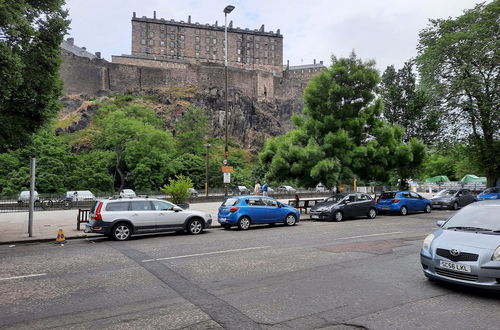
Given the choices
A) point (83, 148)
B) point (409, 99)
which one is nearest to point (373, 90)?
point (409, 99)

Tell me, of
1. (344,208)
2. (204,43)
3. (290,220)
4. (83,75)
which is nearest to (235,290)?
(290,220)

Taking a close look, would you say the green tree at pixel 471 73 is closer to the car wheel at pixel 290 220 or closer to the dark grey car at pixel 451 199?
the dark grey car at pixel 451 199

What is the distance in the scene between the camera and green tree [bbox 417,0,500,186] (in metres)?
29.4

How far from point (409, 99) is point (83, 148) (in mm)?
49199

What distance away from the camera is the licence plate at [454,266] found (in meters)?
5.91

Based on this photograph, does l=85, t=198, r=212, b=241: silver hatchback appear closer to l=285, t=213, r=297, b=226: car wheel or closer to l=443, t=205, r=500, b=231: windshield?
l=285, t=213, r=297, b=226: car wheel

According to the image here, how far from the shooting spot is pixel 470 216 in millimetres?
7250

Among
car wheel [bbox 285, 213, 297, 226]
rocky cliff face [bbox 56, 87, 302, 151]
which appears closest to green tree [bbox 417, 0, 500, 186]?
car wheel [bbox 285, 213, 297, 226]

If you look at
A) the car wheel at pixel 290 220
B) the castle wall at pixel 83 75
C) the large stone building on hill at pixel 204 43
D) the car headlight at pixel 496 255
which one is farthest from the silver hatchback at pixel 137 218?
the large stone building on hill at pixel 204 43

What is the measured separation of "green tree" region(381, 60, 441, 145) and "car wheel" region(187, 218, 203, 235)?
86.1 feet

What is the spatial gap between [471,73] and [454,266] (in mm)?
30392

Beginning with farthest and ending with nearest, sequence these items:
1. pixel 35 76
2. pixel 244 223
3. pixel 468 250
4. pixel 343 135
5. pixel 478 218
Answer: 1. pixel 343 135
2. pixel 244 223
3. pixel 35 76
4. pixel 478 218
5. pixel 468 250

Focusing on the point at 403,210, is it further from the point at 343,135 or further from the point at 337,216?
the point at 337,216

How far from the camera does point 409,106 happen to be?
37.6 meters
